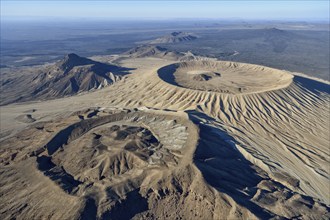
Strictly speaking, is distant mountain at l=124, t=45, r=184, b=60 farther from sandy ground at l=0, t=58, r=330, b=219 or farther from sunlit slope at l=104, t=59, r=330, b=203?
sandy ground at l=0, t=58, r=330, b=219

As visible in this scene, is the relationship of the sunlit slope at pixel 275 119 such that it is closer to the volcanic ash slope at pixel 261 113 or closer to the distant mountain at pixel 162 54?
the volcanic ash slope at pixel 261 113

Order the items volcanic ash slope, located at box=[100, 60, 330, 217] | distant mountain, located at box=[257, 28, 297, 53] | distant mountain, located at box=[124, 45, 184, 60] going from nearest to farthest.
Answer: volcanic ash slope, located at box=[100, 60, 330, 217]
distant mountain, located at box=[124, 45, 184, 60]
distant mountain, located at box=[257, 28, 297, 53]

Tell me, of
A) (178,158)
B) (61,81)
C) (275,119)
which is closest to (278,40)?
(61,81)

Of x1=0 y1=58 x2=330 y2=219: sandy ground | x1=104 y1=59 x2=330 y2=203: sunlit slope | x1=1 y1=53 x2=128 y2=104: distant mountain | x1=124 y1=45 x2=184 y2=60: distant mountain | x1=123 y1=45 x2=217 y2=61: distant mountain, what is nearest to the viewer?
x1=0 y1=58 x2=330 y2=219: sandy ground

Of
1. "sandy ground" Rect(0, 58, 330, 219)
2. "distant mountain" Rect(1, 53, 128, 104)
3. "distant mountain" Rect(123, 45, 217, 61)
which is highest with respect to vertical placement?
"distant mountain" Rect(123, 45, 217, 61)

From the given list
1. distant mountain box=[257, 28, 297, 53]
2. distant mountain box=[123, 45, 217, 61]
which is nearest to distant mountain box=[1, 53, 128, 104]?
distant mountain box=[123, 45, 217, 61]

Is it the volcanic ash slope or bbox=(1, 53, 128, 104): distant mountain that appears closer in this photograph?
the volcanic ash slope

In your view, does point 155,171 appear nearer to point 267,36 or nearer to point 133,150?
point 133,150
